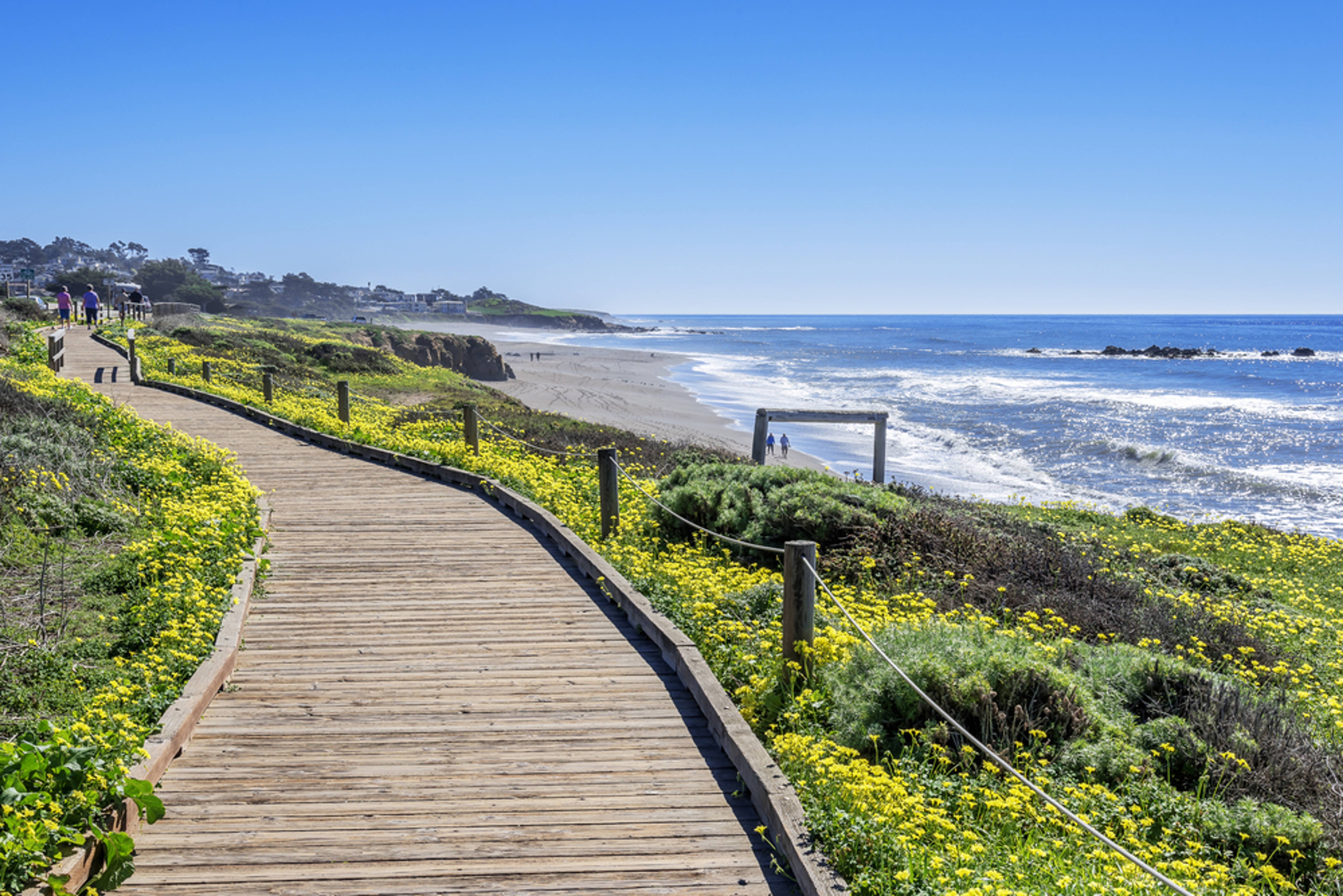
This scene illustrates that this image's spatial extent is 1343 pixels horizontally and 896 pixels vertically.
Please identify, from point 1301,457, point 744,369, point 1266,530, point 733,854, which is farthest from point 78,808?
point 744,369

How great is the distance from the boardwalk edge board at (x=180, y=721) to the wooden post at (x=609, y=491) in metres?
3.82

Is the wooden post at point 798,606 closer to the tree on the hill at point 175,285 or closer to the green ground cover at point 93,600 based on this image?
the green ground cover at point 93,600

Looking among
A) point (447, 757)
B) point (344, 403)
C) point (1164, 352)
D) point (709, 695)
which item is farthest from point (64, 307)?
point (1164, 352)

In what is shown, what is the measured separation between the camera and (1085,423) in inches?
1489

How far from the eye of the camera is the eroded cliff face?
59.6 m

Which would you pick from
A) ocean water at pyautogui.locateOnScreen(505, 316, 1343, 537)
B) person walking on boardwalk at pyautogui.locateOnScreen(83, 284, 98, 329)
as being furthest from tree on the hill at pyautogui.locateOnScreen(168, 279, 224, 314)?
person walking on boardwalk at pyautogui.locateOnScreen(83, 284, 98, 329)

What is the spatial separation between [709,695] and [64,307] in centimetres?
4025

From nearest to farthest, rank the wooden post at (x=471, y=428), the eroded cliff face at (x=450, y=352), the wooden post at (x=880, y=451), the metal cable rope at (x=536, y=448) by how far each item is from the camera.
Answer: the wooden post at (x=471, y=428) → the metal cable rope at (x=536, y=448) → the wooden post at (x=880, y=451) → the eroded cliff face at (x=450, y=352)

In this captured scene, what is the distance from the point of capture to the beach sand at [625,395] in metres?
32.7

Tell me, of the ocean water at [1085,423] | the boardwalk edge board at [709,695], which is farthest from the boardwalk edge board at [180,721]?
the ocean water at [1085,423]

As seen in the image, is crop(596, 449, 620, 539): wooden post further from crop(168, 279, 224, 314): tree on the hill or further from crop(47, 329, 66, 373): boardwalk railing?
crop(168, 279, 224, 314): tree on the hill

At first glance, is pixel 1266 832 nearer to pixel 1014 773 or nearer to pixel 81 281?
pixel 1014 773

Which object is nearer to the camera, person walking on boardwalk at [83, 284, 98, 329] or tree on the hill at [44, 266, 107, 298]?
person walking on boardwalk at [83, 284, 98, 329]

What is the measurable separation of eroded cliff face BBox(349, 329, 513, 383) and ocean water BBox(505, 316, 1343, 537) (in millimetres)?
12977
